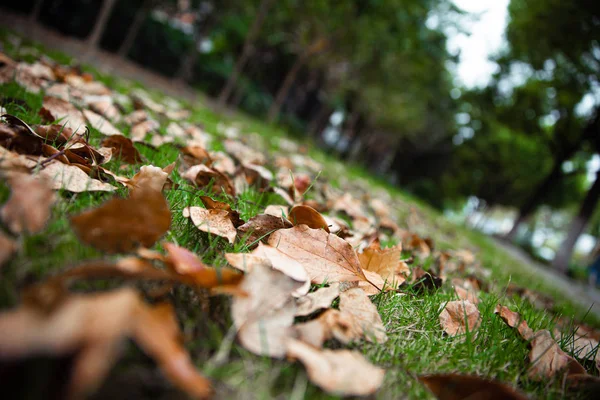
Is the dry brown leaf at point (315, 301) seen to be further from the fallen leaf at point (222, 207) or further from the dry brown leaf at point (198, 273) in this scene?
the fallen leaf at point (222, 207)

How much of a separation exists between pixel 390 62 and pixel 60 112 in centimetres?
1090

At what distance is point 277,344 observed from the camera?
0.57 meters

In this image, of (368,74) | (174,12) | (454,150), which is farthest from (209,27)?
(454,150)

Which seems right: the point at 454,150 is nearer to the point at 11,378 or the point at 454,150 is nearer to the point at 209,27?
the point at 209,27

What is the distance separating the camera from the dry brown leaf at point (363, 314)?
29.0 inches

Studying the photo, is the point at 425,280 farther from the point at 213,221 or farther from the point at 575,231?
the point at 575,231

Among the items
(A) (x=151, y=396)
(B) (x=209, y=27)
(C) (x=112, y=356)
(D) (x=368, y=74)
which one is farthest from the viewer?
(D) (x=368, y=74)

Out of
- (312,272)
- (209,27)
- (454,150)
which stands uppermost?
(454,150)

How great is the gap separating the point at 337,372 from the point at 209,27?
11.3 meters

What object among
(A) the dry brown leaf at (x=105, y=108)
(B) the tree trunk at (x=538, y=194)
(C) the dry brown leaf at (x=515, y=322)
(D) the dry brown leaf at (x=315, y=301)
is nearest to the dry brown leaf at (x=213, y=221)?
(D) the dry brown leaf at (x=315, y=301)

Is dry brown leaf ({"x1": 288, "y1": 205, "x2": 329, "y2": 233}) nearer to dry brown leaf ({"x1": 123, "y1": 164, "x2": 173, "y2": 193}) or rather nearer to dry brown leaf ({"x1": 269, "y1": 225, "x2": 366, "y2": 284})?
dry brown leaf ({"x1": 269, "y1": 225, "x2": 366, "y2": 284})

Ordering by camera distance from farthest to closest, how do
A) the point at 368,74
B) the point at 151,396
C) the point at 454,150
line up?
the point at 454,150 < the point at 368,74 < the point at 151,396

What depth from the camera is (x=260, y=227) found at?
0.97 metres

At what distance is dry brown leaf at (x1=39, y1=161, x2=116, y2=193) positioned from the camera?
2.58 ft
